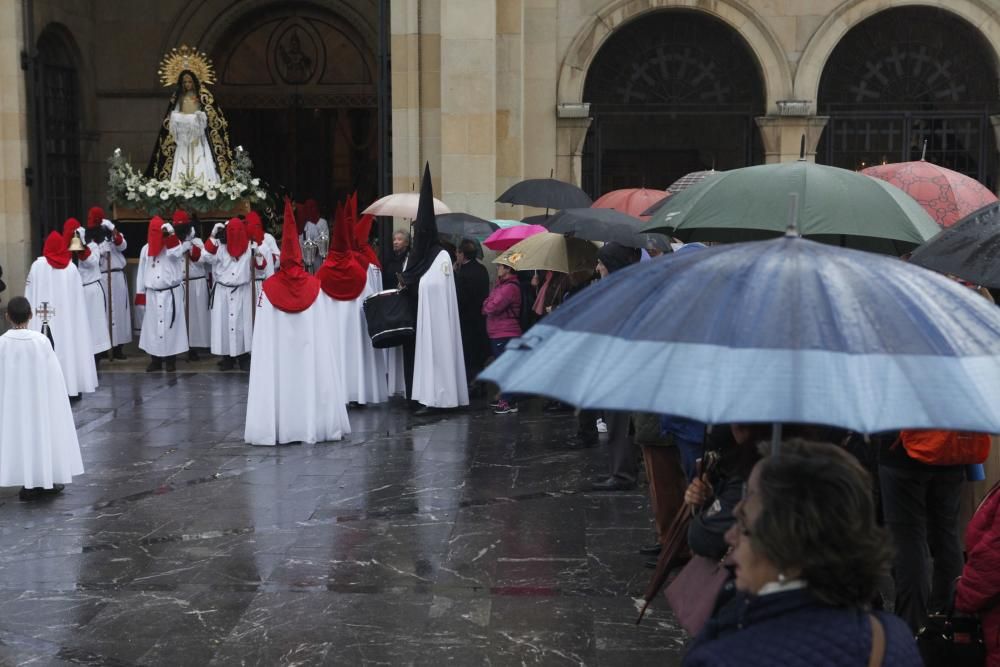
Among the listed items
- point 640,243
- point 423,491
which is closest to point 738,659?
point 423,491

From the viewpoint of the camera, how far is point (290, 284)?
37.1ft

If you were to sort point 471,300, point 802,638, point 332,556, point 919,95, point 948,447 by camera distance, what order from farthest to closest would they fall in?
1. point 919,95
2. point 471,300
3. point 332,556
4. point 948,447
5. point 802,638

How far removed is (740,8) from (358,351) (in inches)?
298

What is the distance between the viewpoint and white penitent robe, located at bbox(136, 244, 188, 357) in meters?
15.9

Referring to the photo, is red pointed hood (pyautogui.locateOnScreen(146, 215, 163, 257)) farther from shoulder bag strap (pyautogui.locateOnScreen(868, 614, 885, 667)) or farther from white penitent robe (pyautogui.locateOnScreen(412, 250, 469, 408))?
shoulder bag strap (pyautogui.locateOnScreen(868, 614, 885, 667))

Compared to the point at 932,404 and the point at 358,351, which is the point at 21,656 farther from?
the point at 358,351

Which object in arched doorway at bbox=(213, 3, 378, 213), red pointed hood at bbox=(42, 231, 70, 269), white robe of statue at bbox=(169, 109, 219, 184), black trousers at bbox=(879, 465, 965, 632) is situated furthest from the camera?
arched doorway at bbox=(213, 3, 378, 213)

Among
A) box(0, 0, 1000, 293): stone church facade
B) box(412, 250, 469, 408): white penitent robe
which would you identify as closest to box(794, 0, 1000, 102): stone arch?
box(0, 0, 1000, 293): stone church facade

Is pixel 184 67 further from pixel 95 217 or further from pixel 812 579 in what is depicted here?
pixel 812 579

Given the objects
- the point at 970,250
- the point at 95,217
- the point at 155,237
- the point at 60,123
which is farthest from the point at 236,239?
the point at 970,250

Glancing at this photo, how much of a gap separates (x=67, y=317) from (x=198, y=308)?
2767 millimetres

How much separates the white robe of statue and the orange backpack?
14747 millimetres

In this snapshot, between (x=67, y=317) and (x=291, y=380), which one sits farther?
(x=67, y=317)

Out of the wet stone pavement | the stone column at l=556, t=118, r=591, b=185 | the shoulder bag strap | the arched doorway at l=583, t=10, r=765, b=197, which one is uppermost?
the arched doorway at l=583, t=10, r=765, b=197
